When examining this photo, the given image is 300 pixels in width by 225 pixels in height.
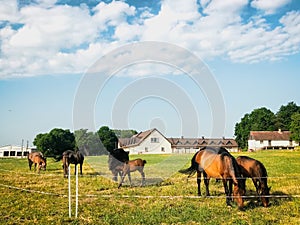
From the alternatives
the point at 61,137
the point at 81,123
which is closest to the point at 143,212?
the point at 81,123

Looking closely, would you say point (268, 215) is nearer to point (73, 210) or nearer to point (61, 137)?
point (73, 210)

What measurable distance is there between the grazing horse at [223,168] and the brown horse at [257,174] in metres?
0.29

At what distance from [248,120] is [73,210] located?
283ft

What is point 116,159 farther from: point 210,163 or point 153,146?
point 153,146

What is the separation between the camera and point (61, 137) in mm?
65812

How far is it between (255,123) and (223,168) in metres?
82.8

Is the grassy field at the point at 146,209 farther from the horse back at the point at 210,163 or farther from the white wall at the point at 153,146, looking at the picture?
the white wall at the point at 153,146

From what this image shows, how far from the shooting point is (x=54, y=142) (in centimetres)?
6378

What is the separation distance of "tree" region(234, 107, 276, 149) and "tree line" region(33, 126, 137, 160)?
39.2m

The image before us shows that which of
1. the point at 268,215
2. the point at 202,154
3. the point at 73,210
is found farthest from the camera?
the point at 202,154

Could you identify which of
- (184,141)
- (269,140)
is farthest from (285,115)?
(184,141)

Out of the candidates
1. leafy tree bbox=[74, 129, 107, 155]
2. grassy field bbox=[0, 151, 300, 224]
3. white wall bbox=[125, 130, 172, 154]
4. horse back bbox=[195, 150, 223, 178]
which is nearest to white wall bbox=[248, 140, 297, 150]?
white wall bbox=[125, 130, 172, 154]

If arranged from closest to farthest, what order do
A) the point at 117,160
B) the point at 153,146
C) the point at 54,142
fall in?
the point at 117,160 → the point at 153,146 → the point at 54,142

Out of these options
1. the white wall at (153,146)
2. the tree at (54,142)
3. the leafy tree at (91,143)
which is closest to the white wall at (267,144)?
the white wall at (153,146)
